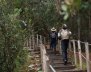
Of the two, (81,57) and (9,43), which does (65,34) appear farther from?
(9,43)

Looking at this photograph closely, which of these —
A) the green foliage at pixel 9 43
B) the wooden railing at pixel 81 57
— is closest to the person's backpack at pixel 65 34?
the wooden railing at pixel 81 57

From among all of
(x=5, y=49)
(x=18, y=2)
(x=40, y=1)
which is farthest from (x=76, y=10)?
(x=18, y=2)

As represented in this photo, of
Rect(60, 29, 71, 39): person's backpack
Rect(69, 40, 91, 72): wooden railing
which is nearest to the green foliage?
Rect(60, 29, 71, 39): person's backpack

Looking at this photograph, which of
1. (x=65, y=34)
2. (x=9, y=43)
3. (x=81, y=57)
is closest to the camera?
(x=81, y=57)

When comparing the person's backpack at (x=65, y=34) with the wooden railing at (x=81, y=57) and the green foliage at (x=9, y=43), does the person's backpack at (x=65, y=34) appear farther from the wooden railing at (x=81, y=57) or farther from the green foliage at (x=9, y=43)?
the green foliage at (x=9, y=43)

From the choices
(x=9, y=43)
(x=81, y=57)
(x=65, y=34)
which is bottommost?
(x=81, y=57)

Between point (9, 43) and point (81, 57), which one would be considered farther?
point (9, 43)

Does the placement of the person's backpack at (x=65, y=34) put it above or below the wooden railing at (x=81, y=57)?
above

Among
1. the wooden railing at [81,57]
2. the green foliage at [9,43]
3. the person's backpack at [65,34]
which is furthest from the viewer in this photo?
the person's backpack at [65,34]

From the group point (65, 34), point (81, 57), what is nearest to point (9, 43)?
point (65, 34)

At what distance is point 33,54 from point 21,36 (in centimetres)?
722

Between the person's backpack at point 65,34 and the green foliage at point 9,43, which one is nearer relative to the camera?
the green foliage at point 9,43

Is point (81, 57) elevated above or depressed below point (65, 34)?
below

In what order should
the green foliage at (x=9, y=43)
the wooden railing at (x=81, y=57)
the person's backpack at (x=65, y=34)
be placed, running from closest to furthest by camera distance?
the wooden railing at (x=81, y=57)
the green foliage at (x=9, y=43)
the person's backpack at (x=65, y=34)
